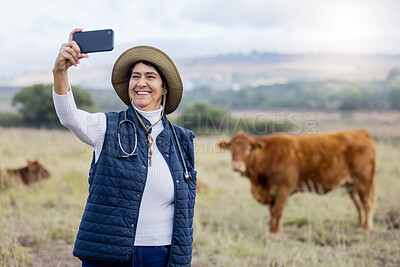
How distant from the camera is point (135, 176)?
7.74ft

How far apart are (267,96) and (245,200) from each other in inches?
1726

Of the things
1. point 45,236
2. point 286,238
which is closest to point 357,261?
point 286,238

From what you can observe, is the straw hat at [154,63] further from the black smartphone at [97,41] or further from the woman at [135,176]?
the black smartphone at [97,41]

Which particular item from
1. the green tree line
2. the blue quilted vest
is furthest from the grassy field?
the green tree line

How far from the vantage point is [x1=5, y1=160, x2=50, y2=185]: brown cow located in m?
8.43

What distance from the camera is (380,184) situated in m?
9.95

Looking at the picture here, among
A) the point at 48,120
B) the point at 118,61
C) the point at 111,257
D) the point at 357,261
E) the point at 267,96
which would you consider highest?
the point at 267,96

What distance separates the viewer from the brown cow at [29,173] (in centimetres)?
843

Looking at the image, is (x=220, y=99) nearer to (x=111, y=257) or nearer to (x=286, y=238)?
(x=286, y=238)

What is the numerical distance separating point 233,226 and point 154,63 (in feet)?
14.8

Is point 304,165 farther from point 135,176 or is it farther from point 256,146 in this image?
point 135,176

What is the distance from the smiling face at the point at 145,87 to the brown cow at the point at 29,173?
21.4ft

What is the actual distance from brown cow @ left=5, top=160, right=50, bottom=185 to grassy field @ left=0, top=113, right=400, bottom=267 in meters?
0.20

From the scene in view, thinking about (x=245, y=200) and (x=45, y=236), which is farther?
(x=245, y=200)
